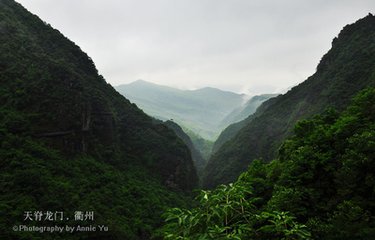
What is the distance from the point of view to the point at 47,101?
40.8 meters

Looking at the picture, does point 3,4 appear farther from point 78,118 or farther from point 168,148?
point 168,148

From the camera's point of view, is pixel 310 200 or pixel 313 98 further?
pixel 313 98

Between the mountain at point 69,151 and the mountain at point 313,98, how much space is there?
18272mm

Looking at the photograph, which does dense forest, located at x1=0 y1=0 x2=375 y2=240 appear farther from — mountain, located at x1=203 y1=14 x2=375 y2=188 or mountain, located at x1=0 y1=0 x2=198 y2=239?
mountain, located at x1=203 y1=14 x2=375 y2=188

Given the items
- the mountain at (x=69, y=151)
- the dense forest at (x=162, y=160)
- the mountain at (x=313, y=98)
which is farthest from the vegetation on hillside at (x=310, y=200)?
the mountain at (x=313, y=98)

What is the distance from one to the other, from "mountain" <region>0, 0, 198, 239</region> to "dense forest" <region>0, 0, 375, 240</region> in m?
0.18

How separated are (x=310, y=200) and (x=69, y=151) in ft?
115

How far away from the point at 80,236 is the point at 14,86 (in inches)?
1026

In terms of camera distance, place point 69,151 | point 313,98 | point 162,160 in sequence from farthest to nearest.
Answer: point 313,98, point 162,160, point 69,151

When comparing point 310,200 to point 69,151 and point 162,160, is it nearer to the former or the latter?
point 69,151

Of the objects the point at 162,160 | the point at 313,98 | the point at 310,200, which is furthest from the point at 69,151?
the point at 313,98

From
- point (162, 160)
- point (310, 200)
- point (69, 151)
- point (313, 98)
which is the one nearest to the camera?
point (310, 200)

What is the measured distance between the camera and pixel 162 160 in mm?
58688

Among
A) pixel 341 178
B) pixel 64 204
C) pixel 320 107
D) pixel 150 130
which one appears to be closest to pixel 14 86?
pixel 64 204
